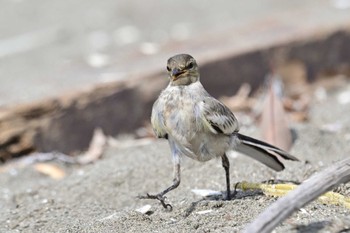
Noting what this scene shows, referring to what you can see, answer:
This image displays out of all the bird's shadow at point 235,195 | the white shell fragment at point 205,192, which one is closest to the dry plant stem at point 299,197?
the bird's shadow at point 235,195

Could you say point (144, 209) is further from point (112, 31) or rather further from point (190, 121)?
point (112, 31)

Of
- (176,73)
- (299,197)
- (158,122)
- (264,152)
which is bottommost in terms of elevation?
(264,152)

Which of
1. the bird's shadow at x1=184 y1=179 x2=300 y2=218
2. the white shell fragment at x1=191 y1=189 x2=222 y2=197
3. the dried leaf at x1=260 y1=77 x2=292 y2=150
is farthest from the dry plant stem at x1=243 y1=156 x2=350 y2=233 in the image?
the dried leaf at x1=260 y1=77 x2=292 y2=150

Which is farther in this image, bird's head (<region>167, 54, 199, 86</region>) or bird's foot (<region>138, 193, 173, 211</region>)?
bird's head (<region>167, 54, 199, 86</region>)

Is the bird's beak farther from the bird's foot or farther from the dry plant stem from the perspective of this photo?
the dry plant stem

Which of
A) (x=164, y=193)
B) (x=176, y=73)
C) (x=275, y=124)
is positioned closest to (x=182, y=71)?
(x=176, y=73)

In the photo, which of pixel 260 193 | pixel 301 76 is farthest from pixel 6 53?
pixel 260 193

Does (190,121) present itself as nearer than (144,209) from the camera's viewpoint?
Yes

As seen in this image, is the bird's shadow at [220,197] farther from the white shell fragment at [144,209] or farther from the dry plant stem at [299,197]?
the dry plant stem at [299,197]
